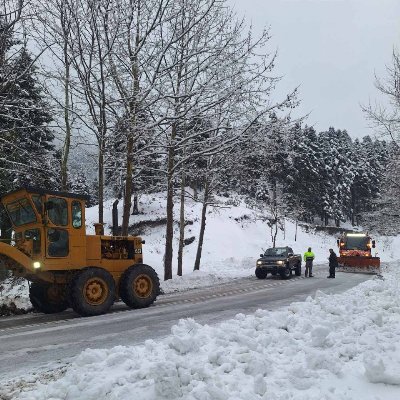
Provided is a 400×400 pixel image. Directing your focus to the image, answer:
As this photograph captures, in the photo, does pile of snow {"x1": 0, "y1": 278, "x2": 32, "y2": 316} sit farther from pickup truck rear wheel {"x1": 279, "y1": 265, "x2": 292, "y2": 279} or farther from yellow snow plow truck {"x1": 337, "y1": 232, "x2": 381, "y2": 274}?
yellow snow plow truck {"x1": 337, "y1": 232, "x2": 381, "y2": 274}

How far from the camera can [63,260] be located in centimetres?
1140

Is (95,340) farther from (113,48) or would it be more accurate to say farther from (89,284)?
(113,48)

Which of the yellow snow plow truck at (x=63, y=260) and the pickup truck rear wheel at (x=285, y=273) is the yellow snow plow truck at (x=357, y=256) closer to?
the pickup truck rear wheel at (x=285, y=273)

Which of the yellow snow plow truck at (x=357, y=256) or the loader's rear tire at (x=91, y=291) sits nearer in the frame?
the loader's rear tire at (x=91, y=291)

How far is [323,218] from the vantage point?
72438mm

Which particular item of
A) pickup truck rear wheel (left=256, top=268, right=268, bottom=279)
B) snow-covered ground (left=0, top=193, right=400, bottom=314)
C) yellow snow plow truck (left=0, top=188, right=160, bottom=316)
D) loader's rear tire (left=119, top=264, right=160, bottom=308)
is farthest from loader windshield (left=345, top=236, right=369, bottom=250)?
yellow snow plow truck (left=0, top=188, right=160, bottom=316)

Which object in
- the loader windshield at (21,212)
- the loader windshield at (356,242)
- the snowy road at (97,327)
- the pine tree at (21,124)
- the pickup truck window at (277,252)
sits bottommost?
the snowy road at (97,327)

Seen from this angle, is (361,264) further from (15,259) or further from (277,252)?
(15,259)

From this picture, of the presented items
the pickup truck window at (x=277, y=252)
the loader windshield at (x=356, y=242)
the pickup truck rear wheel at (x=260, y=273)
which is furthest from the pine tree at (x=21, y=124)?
the loader windshield at (x=356, y=242)

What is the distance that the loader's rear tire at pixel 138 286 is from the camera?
12.5 metres

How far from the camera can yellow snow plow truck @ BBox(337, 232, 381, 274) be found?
28.9 meters

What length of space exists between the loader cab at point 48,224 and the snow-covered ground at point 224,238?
10.7 metres

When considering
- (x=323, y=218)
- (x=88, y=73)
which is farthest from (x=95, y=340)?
(x=323, y=218)

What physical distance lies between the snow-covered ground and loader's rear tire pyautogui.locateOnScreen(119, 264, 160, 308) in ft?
28.4
